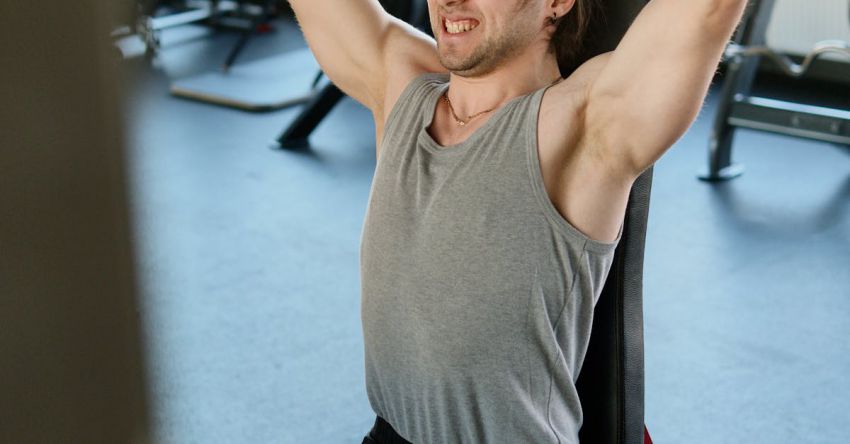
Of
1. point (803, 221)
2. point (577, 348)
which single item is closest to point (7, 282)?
point (577, 348)

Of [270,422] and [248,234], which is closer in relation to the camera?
[270,422]

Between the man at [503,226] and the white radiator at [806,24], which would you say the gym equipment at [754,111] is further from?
the man at [503,226]

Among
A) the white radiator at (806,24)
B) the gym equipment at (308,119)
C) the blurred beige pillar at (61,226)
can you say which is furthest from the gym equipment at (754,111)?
the blurred beige pillar at (61,226)

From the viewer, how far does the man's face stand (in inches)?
51.7

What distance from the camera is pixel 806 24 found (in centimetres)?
470

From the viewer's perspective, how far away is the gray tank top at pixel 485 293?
1.18 meters

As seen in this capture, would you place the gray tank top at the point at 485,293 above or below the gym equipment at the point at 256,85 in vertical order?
above

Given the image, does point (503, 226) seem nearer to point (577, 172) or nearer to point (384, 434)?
point (577, 172)

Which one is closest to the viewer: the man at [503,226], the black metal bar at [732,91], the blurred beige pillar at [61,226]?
the blurred beige pillar at [61,226]

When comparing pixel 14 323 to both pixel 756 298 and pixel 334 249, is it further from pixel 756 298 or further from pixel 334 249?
pixel 334 249

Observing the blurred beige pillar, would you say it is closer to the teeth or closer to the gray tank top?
the gray tank top

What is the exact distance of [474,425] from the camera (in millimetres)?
1223

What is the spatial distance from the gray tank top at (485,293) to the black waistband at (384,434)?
0.02m

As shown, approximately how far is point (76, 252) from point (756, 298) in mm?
3049
